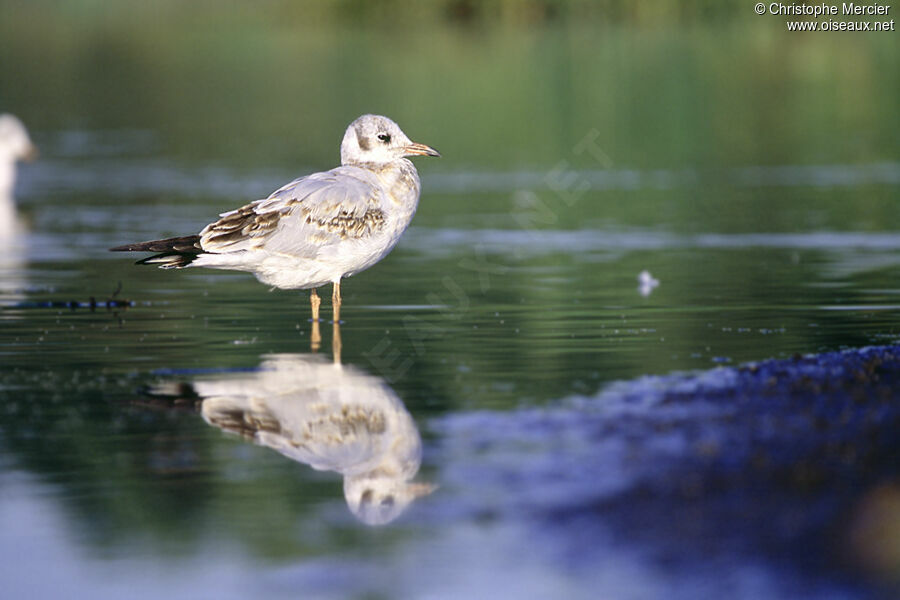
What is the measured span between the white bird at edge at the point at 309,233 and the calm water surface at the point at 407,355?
588 millimetres

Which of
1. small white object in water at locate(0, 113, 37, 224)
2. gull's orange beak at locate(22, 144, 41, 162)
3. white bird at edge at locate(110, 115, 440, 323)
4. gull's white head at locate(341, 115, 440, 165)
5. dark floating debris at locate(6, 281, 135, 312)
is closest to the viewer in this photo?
white bird at edge at locate(110, 115, 440, 323)

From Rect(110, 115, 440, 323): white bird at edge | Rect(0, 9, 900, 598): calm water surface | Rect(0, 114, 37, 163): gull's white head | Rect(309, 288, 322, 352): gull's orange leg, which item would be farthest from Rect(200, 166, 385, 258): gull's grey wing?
Rect(0, 114, 37, 163): gull's white head

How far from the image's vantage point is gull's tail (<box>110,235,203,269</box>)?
13805 millimetres

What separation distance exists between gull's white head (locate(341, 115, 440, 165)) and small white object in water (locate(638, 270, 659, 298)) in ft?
9.53

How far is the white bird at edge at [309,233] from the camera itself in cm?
1409

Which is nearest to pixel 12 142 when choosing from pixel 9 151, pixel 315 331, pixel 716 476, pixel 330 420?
pixel 9 151

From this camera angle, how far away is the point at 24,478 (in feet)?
30.3

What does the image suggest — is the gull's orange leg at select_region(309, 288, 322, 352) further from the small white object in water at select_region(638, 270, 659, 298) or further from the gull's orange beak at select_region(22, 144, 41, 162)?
the gull's orange beak at select_region(22, 144, 41, 162)

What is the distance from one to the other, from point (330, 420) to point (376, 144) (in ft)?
17.8

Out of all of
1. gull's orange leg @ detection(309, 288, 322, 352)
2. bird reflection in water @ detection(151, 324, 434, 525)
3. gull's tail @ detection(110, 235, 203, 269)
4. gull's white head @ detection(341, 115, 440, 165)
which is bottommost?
gull's orange leg @ detection(309, 288, 322, 352)

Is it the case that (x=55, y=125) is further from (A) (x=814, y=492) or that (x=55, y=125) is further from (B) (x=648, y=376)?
(A) (x=814, y=492)

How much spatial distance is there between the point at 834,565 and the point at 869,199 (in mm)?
19898

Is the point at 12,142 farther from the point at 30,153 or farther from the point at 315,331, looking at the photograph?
the point at 315,331

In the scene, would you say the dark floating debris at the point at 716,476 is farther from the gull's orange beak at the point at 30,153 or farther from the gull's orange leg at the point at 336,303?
the gull's orange beak at the point at 30,153
